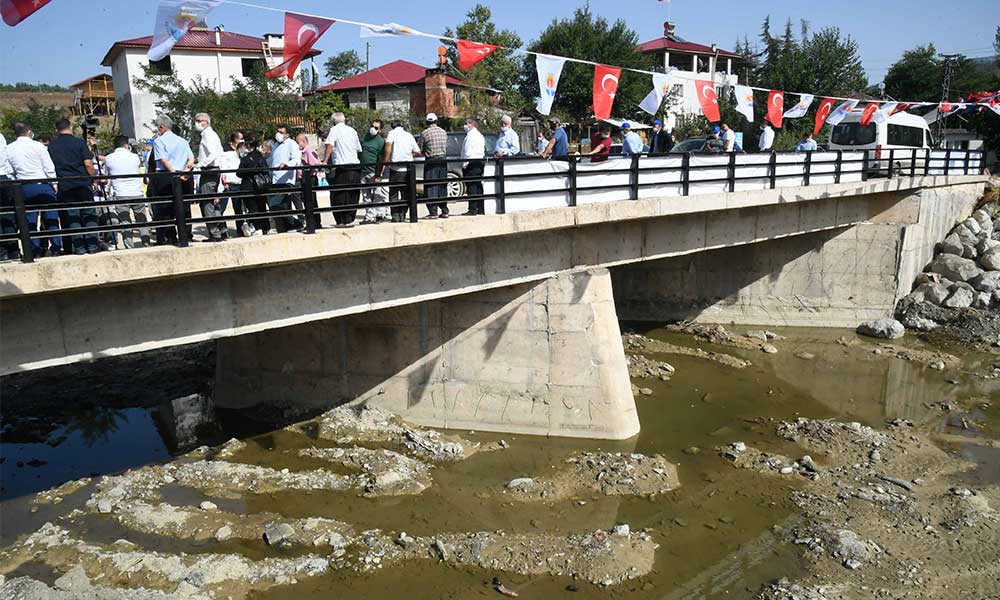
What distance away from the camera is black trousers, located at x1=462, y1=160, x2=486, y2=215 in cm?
1060

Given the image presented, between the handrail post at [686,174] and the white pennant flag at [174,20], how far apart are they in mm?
8260

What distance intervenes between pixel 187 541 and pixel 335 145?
5.61 meters

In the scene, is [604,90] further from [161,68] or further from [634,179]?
[161,68]

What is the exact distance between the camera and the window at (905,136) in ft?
71.9

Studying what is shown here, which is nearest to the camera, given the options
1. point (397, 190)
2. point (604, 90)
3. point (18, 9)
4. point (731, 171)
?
point (18, 9)

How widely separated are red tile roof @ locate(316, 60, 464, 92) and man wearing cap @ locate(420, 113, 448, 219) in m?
35.1

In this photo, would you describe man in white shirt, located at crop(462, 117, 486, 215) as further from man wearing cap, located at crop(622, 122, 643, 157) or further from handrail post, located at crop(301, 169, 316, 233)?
man wearing cap, located at crop(622, 122, 643, 157)

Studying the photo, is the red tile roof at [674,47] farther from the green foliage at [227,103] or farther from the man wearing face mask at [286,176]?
the man wearing face mask at [286,176]

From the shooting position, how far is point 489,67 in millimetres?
45125

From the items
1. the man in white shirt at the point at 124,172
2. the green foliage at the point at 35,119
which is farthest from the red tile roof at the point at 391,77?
the man in white shirt at the point at 124,172

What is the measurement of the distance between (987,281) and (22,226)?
67.9ft

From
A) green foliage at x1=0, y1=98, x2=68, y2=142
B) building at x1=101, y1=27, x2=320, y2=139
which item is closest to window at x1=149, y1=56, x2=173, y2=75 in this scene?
building at x1=101, y1=27, x2=320, y2=139

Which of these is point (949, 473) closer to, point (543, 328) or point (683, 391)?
point (683, 391)

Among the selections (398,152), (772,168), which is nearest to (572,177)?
(398,152)
